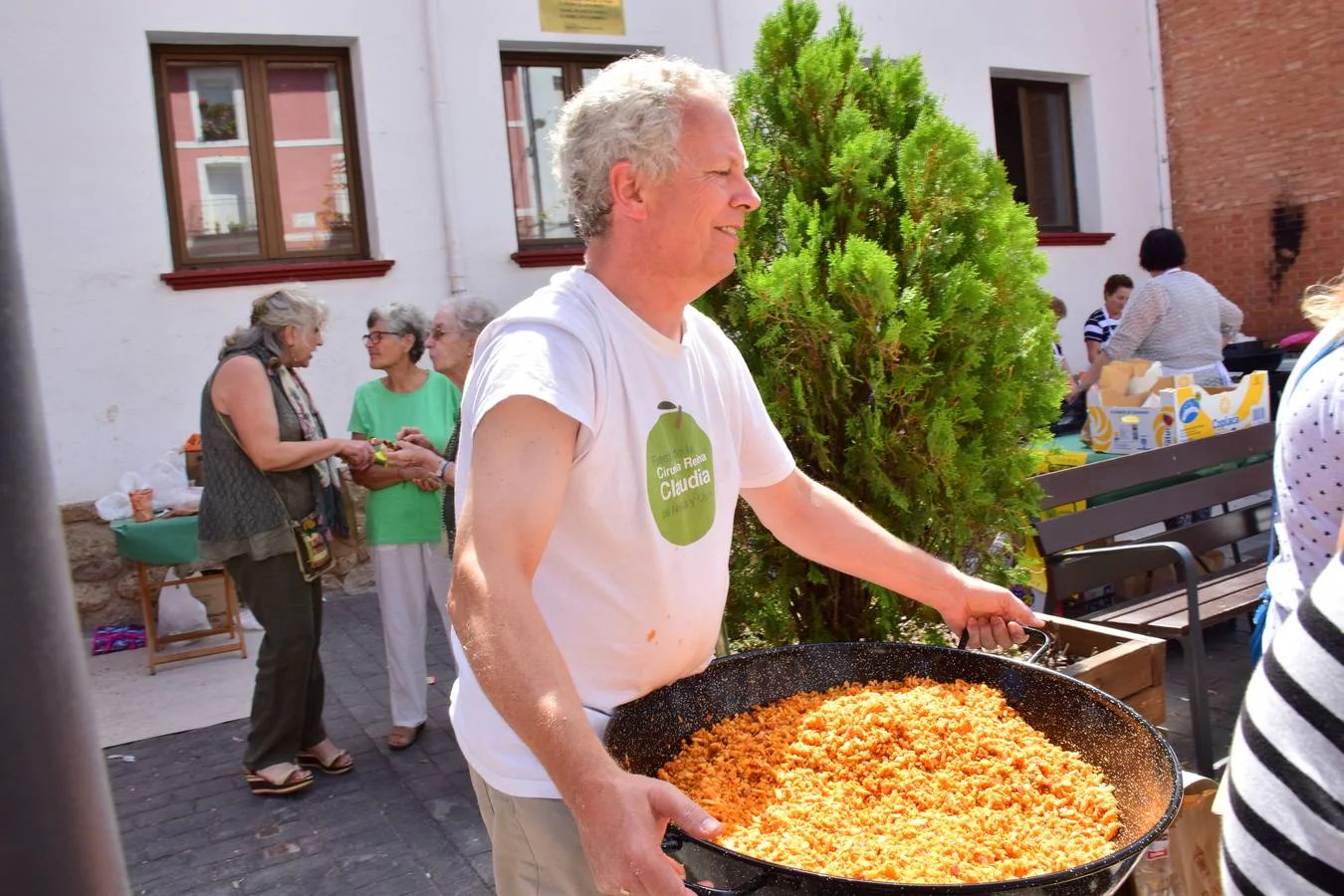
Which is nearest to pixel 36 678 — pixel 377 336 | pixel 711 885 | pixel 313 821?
pixel 711 885

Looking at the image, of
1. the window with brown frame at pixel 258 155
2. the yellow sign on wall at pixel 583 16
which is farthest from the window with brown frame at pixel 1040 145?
the window with brown frame at pixel 258 155

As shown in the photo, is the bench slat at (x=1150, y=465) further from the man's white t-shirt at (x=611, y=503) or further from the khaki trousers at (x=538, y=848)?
the khaki trousers at (x=538, y=848)

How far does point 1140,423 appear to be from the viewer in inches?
220

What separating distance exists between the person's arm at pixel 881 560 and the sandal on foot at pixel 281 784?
10.2 feet

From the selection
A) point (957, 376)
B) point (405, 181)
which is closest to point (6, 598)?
point (957, 376)

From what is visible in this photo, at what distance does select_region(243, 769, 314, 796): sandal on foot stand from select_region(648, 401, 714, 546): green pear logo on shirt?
3.38m

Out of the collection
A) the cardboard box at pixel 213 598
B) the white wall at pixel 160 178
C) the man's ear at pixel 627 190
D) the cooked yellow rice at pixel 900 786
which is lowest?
the cardboard box at pixel 213 598

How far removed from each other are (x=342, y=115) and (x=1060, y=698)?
23.8 ft

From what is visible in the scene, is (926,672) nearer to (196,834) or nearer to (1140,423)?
(196,834)

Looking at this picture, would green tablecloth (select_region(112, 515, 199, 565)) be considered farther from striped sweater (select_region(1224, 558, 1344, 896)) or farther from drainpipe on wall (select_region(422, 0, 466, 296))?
striped sweater (select_region(1224, 558, 1344, 896))

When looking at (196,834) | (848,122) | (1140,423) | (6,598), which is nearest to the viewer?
(6,598)

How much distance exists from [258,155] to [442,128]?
1263 millimetres

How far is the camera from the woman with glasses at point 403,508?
16.8 ft

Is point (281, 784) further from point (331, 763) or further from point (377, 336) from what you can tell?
point (377, 336)
